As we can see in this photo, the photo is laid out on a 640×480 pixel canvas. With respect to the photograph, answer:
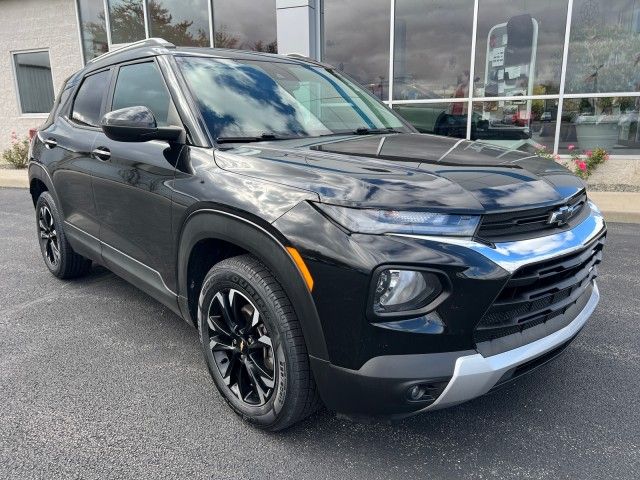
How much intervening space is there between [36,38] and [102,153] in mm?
13053

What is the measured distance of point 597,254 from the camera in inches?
94.9

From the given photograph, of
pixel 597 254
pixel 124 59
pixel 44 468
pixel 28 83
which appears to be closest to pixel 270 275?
pixel 44 468

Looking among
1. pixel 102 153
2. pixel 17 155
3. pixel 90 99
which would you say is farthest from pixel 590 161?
pixel 17 155

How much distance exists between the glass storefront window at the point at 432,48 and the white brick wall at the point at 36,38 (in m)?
8.72

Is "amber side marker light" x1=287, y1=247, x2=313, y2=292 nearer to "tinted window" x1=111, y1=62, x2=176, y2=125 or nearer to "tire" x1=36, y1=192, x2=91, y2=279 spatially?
"tinted window" x1=111, y1=62, x2=176, y2=125

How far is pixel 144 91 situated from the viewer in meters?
3.06

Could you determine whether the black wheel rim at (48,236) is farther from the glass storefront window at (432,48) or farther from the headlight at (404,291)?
the glass storefront window at (432,48)

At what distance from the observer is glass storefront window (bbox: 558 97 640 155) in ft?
27.8

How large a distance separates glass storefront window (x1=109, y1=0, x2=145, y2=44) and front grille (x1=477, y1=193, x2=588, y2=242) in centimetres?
1237

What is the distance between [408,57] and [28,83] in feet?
36.3

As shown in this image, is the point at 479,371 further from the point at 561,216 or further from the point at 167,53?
the point at 167,53

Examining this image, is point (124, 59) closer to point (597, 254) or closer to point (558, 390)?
point (597, 254)

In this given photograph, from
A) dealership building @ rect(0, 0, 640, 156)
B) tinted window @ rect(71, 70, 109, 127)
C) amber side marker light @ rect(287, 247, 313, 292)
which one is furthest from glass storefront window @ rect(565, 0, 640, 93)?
amber side marker light @ rect(287, 247, 313, 292)

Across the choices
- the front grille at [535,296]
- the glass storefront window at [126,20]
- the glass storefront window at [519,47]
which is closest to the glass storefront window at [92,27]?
the glass storefront window at [126,20]
